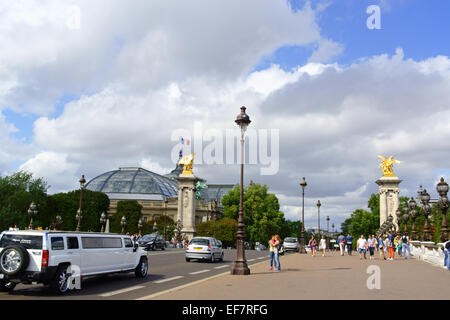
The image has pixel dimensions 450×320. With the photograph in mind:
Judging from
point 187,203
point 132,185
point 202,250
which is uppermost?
point 132,185

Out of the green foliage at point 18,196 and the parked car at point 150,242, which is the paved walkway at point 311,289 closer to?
the parked car at point 150,242

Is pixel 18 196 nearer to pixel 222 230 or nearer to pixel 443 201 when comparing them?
pixel 222 230

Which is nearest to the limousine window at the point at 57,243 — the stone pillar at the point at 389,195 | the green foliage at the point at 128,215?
the stone pillar at the point at 389,195

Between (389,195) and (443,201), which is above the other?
(389,195)

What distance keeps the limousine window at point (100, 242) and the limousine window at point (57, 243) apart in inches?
37.4

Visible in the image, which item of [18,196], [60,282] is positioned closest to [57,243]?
[60,282]

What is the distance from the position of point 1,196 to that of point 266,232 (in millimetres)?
54991

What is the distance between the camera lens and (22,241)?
42.3 ft

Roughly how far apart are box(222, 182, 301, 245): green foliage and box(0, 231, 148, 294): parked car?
84.3 meters

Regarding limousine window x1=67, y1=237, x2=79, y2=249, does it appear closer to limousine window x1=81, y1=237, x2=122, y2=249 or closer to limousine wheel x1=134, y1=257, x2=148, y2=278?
limousine window x1=81, y1=237, x2=122, y2=249

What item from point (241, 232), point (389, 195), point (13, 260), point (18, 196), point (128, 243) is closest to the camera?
point (13, 260)

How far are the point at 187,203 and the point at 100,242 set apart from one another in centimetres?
8112
